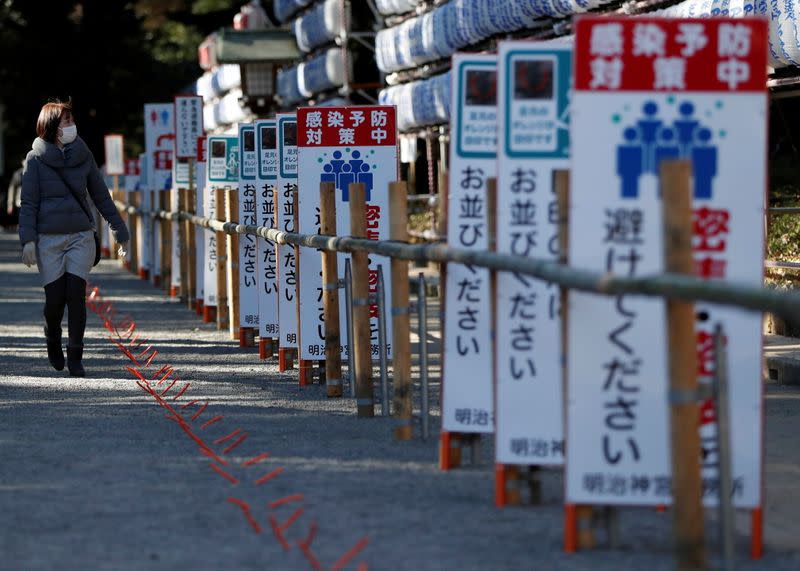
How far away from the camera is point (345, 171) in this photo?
13.5 metres

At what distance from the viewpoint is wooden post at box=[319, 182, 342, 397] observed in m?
12.7

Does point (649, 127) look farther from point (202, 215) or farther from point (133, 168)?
point (133, 168)

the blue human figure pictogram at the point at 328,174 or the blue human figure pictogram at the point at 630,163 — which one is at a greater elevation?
the blue human figure pictogram at the point at 630,163

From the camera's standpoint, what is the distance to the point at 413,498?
8.54 metres

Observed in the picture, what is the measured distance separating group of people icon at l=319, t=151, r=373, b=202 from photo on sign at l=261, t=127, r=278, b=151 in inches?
118

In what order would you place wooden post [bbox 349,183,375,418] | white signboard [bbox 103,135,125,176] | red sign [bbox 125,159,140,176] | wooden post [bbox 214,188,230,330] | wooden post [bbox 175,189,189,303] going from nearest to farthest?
1. wooden post [bbox 349,183,375,418]
2. wooden post [bbox 214,188,230,330]
3. wooden post [bbox 175,189,189,303]
4. red sign [bbox 125,159,140,176]
5. white signboard [bbox 103,135,125,176]

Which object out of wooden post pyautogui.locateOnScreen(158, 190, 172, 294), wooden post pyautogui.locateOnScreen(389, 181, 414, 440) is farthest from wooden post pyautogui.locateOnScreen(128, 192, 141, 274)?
wooden post pyautogui.locateOnScreen(389, 181, 414, 440)

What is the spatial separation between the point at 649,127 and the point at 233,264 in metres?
11.3

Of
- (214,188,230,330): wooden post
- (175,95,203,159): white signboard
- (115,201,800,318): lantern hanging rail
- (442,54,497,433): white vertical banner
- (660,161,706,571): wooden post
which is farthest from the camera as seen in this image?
(175,95,203,159): white signboard

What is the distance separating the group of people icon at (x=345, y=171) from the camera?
1339cm

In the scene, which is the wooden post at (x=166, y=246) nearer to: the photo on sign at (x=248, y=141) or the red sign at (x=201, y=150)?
the red sign at (x=201, y=150)

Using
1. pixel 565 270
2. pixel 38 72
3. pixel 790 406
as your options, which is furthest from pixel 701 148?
pixel 38 72

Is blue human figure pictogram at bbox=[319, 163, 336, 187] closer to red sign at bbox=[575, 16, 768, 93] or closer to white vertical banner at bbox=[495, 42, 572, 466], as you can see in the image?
white vertical banner at bbox=[495, 42, 572, 466]

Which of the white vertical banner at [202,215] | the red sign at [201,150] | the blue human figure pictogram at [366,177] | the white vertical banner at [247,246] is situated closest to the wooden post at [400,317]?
the blue human figure pictogram at [366,177]
